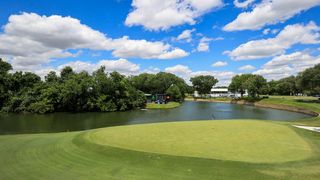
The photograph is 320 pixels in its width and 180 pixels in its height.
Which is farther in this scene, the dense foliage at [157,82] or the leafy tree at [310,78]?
the dense foliage at [157,82]

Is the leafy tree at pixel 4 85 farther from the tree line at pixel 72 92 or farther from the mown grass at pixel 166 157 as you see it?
the mown grass at pixel 166 157

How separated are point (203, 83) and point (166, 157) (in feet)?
434

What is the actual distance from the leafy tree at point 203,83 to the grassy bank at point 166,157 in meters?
126

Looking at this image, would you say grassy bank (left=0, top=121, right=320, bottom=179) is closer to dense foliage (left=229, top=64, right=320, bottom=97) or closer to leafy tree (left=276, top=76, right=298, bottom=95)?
dense foliage (left=229, top=64, right=320, bottom=97)

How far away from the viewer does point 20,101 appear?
6544 cm

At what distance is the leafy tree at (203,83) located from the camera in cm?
14112

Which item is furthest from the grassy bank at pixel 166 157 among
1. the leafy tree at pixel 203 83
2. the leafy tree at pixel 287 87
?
the leafy tree at pixel 203 83

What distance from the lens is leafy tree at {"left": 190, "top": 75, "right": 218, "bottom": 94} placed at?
141125 millimetres

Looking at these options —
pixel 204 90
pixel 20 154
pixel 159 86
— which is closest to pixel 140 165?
pixel 20 154

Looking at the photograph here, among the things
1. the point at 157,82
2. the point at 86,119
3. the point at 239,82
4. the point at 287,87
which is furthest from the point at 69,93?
the point at 287,87

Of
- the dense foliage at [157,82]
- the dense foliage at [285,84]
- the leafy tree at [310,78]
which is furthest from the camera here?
the dense foliage at [157,82]

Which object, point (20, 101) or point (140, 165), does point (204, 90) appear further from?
point (140, 165)

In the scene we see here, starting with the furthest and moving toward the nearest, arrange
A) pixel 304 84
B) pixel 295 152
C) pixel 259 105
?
pixel 259 105 < pixel 304 84 < pixel 295 152

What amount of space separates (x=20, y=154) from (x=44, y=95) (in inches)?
2250
